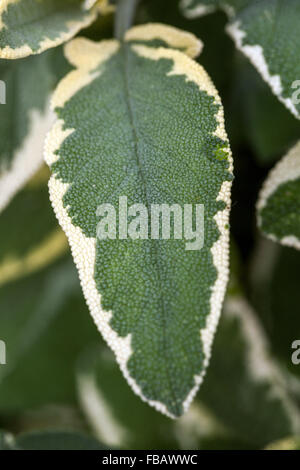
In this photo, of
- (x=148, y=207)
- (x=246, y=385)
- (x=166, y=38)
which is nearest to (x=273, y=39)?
(x=166, y=38)

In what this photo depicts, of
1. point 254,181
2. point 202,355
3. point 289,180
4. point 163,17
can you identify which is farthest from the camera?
point 254,181

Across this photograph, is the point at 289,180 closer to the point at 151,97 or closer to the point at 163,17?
the point at 151,97

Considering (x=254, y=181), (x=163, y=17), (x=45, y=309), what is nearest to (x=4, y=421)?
(x=45, y=309)

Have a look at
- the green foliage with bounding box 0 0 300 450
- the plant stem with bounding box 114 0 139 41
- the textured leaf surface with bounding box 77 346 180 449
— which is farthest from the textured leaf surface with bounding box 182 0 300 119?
the textured leaf surface with bounding box 77 346 180 449

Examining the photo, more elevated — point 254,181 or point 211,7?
point 211,7

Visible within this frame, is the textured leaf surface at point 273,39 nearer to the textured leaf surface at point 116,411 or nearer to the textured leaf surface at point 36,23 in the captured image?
the textured leaf surface at point 36,23

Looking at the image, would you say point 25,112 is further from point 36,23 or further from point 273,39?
point 273,39
